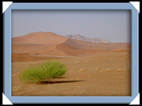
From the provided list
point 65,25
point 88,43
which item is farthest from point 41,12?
point 88,43

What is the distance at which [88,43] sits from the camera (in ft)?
58.2

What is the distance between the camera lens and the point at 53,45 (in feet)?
61.9

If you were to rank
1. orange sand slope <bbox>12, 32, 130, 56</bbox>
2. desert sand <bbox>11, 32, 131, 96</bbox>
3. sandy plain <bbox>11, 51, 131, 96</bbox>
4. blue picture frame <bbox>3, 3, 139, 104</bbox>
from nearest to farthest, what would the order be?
blue picture frame <bbox>3, 3, 139, 104</bbox> < sandy plain <bbox>11, 51, 131, 96</bbox> < desert sand <bbox>11, 32, 131, 96</bbox> < orange sand slope <bbox>12, 32, 130, 56</bbox>

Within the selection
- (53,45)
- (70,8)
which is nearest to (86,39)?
(53,45)

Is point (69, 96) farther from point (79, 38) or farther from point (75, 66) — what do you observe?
point (75, 66)

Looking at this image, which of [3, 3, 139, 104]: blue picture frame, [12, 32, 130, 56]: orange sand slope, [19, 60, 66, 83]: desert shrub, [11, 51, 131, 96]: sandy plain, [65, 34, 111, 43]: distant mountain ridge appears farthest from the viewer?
[19, 60, 66, 83]: desert shrub

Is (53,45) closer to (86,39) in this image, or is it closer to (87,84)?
(86,39)

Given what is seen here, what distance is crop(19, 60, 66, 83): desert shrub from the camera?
17656 millimetres

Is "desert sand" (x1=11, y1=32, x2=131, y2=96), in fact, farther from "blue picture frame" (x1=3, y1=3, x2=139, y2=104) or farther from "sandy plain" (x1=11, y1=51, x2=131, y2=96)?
"blue picture frame" (x1=3, y1=3, x2=139, y2=104)

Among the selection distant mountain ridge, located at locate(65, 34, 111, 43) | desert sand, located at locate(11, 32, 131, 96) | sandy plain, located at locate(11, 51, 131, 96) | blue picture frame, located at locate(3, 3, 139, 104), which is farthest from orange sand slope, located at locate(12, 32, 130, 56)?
blue picture frame, located at locate(3, 3, 139, 104)

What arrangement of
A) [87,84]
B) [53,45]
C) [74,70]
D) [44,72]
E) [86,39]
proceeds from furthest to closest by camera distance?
[74,70]
[53,45]
[44,72]
[86,39]
[87,84]

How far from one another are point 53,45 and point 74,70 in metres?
2.63

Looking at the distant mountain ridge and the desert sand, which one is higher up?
the distant mountain ridge

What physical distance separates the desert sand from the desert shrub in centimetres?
27
